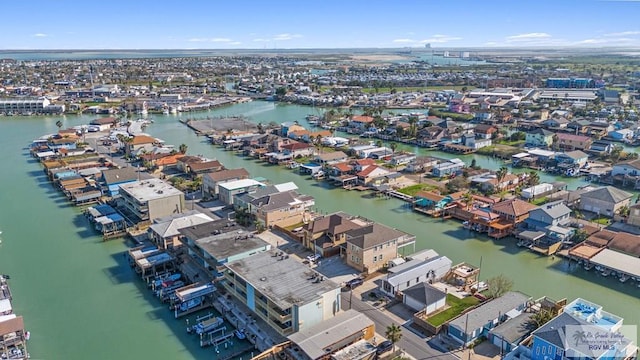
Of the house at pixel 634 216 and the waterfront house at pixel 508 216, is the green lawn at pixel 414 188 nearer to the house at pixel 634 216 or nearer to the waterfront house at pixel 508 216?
the waterfront house at pixel 508 216

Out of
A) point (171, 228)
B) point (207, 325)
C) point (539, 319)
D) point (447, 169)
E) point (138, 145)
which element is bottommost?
point (207, 325)

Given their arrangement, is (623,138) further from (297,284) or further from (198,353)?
(198,353)

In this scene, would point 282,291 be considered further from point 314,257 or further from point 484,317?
point 484,317

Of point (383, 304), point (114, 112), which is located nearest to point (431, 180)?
point (383, 304)

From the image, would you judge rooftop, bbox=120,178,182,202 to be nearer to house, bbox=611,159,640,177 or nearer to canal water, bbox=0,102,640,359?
canal water, bbox=0,102,640,359

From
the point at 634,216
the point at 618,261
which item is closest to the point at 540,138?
the point at 634,216

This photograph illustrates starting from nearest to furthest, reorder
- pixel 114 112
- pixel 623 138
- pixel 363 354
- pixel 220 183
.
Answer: pixel 363 354
pixel 220 183
pixel 623 138
pixel 114 112
